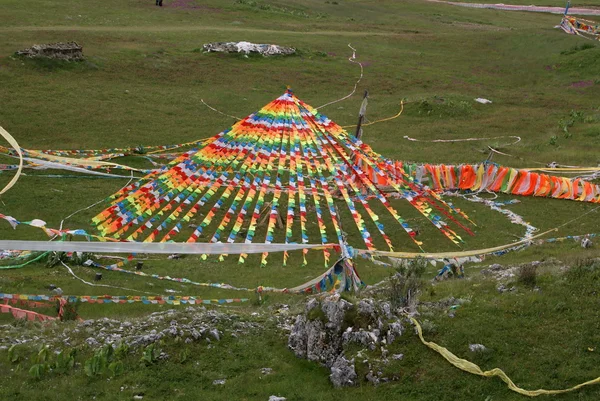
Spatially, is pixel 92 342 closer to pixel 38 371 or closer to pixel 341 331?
pixel 38 371

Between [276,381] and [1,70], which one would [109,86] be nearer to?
[1,70]

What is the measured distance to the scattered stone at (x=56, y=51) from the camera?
32281 millimetres

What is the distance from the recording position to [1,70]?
30.7 metres

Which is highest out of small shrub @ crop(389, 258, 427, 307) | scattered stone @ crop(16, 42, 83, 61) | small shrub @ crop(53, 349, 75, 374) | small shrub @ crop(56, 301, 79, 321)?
scattered stone @ crop(16, 42, 83, 61)

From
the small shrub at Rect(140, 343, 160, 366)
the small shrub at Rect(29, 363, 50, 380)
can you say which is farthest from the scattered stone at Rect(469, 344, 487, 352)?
the small shrub at Rect(29, 363, 50, 380)

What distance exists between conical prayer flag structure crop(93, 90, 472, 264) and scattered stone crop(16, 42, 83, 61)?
1720 cm

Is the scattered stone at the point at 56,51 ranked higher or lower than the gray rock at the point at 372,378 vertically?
higher

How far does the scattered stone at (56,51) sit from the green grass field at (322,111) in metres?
0.54

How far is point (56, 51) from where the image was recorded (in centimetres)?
3284

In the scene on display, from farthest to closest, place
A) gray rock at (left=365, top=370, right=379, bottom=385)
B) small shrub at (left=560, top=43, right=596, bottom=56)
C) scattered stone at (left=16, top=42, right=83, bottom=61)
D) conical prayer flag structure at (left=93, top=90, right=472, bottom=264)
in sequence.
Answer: small shrub at (left=560, top=43, right=596, bottom=56) < scattered stone at (left=16, top=42, right=83, bottom=61) < conical prayer flag structure at (left=93, top=90, right=472, bottom=264) < gray rock at (left=365, top=370, right=379, bottom=385)

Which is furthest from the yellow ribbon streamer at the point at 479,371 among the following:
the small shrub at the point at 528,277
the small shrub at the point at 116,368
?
the small shrub at the point at 116,368

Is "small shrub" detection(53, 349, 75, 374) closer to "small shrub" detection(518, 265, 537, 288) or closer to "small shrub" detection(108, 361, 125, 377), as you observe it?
"small shrub" detection(108, 361, 125, 377)

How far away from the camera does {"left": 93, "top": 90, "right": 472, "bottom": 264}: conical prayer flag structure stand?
1633 cm

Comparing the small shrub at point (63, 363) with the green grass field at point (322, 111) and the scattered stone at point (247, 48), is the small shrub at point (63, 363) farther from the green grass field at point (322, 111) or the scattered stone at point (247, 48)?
the scattered stone at point (247, 48)
